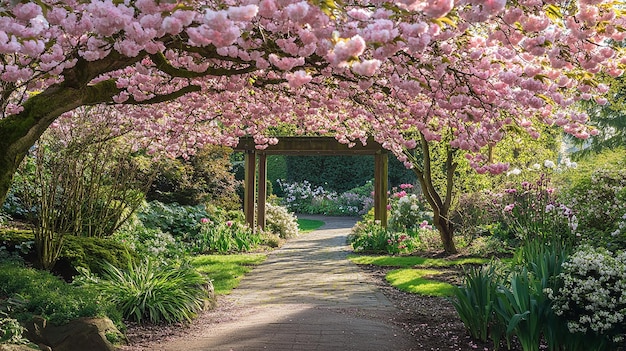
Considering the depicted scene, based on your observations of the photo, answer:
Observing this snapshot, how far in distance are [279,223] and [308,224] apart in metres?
5.90

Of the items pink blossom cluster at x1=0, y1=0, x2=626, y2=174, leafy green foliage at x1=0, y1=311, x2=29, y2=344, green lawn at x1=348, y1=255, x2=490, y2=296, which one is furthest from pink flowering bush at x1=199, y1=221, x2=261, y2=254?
leafy green foliage at x1=0, y1=311, x2=29, y2=344

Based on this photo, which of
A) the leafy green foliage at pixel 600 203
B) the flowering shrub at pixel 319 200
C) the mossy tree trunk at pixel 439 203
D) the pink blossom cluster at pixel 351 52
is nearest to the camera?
the pink blossom cluster at pixel 351 52

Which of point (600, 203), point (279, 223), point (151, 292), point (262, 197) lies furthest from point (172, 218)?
point (600, 203)

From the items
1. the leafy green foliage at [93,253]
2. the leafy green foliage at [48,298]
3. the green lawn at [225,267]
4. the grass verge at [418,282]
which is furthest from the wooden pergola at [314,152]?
the leafy green foliage at [48,298]

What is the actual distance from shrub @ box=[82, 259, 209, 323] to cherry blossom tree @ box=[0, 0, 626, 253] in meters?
1.86

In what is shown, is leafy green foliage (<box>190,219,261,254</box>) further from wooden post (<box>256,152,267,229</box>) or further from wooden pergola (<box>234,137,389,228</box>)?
wooden post (<box>256,152,267,229</box>)

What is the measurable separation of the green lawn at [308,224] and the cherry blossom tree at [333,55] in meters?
14.7

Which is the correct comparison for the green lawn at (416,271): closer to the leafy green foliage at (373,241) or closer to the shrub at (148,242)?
the leafy green foliage at (373,241)

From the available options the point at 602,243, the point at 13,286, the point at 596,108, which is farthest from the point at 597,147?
the point at 13,286

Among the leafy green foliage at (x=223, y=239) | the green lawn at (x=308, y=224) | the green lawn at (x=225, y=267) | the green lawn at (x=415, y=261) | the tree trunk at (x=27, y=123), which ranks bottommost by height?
the green lawn at (x=308, y=224)

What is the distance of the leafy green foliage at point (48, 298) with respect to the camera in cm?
481

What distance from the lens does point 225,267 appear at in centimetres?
1019

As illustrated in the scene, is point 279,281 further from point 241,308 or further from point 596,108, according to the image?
point 596,108

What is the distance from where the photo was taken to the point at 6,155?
4520 mm
